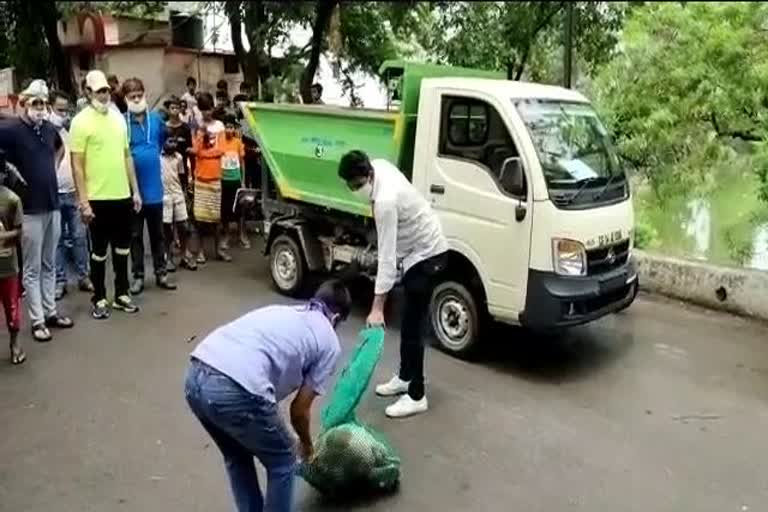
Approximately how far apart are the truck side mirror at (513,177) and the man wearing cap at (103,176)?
8.95ft

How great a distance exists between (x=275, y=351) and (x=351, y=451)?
0.96 m

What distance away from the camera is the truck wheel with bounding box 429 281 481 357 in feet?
18.1

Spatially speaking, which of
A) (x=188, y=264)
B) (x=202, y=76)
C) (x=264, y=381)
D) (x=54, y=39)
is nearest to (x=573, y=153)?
(x=264, y=381)

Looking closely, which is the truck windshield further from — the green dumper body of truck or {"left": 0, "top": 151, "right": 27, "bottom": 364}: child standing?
{"left": 0, "top": 151, "right": 27, "bottom": 364}: child standing

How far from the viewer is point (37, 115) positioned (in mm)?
5434

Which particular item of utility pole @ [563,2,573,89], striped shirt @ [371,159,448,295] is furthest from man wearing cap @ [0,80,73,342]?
utility pole @ [563,2,573,89]

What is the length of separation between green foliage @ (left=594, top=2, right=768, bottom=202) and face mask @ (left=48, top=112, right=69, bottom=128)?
508cm

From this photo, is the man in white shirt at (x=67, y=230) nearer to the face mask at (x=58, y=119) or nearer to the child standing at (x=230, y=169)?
the face mask at (x=58, y=119)

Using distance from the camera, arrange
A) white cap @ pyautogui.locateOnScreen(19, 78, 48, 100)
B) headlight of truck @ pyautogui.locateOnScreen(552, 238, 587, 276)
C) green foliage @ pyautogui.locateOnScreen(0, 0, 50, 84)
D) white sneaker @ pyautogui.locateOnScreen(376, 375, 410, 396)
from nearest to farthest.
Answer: green foliage @ pyautogui.locateOnScreen(0, 0, 50, 84) → white cap @ pyautogui.locateOnScreen(19, 78, 48, 100) → white sneaker @ pyautogui.locateOnScreen(376, 375, 410, 396) → headlight of truck @ pyautogui.locateOnScreen(552, 238, 587, 276)

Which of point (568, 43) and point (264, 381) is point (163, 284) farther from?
point (264, 381)

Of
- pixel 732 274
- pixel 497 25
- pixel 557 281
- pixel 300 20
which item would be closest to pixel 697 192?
pixel 732 274

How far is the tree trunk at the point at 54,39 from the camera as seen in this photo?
2.60 metres

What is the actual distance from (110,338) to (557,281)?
316cm

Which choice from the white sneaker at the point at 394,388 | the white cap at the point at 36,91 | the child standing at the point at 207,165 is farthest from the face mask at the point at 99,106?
the white sneaker at the point at 394,388
